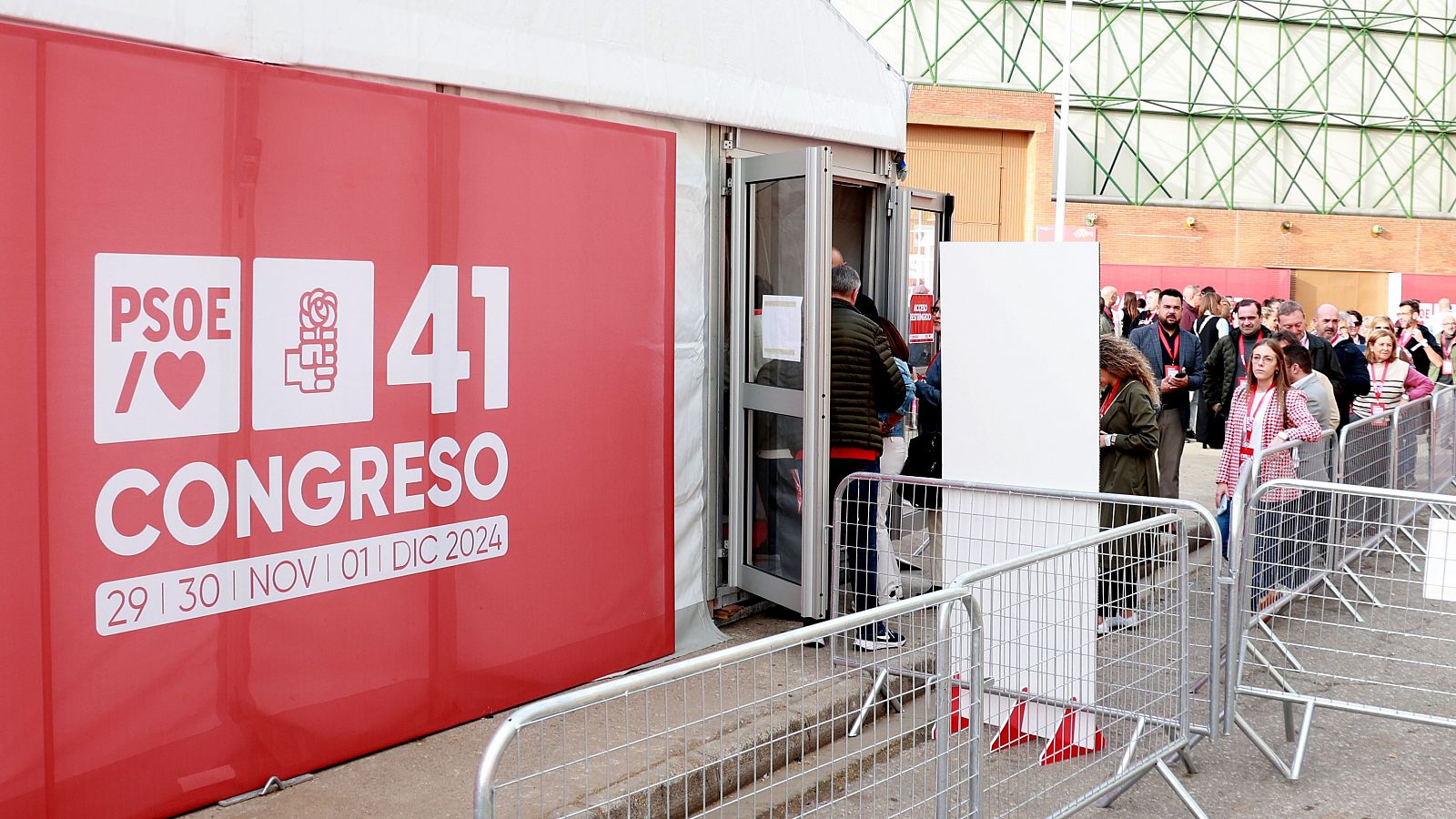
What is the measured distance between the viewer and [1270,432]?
7.10 metres

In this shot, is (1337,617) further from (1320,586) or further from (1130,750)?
Answer: (1130,750)

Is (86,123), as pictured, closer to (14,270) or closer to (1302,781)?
(14,270)

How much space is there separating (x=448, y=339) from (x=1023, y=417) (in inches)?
92.9

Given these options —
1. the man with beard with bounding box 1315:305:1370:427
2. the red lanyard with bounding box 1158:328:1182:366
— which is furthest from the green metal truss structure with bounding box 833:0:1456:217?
the man with beard with bounding box 1315:305:1370:427

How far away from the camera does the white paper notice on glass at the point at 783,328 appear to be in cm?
616

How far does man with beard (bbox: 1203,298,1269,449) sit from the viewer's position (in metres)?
9.49

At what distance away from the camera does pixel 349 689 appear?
4.66 metres

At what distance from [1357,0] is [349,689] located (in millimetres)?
38844

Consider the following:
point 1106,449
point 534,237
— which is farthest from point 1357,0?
point 534,237

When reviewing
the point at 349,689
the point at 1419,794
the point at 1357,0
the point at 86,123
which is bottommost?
Answer: the point at 1419,794

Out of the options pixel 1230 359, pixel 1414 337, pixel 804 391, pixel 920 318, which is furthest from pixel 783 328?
pixel 1414 337

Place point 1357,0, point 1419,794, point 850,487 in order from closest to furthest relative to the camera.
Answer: point 1419,794 < point 850,487 < point 1357,0

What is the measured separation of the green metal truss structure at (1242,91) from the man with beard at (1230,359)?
24296mm

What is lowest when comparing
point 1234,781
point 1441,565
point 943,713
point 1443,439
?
point 1234,781
